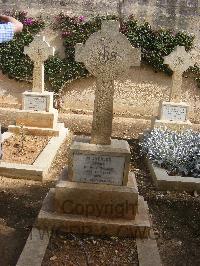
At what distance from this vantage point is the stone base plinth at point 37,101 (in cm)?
893

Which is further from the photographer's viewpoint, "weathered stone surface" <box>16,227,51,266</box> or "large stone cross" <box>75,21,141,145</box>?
"large stone cross" <box>75,21,141,145</box>

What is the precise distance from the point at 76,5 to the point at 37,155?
681 cm

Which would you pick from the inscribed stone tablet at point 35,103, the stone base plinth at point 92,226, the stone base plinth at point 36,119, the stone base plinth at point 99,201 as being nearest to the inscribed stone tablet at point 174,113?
the stone base plinth at point 36,119

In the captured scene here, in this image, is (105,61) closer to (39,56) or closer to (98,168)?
(98,168)

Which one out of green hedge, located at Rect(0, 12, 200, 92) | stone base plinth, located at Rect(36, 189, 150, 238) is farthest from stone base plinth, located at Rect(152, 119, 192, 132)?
stone base plinth, located at Rect(36, 189, 150, 238)

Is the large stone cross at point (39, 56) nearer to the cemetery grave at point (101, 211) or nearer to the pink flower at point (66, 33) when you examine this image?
the pink flower at point (66, 33)

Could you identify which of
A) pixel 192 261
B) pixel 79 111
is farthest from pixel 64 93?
pixel 192 261

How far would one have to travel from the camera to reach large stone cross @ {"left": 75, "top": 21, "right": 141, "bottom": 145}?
4.35 metres

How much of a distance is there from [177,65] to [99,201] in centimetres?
581

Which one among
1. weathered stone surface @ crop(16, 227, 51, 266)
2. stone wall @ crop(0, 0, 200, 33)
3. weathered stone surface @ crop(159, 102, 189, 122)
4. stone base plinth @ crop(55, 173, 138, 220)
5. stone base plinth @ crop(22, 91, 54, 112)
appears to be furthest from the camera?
stone wall @ crop(0, 0, 200, 33)

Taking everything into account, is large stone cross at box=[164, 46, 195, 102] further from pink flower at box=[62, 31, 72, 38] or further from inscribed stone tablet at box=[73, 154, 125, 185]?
inscribed stone tablet at box=[73, 154, 125, 185]

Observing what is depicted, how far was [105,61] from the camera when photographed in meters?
4.46

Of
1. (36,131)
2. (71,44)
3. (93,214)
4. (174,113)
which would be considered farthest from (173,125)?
(93,214)

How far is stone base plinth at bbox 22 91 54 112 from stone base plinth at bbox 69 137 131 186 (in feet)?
14.9
